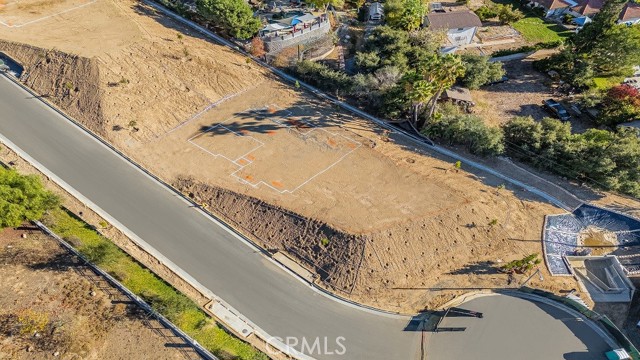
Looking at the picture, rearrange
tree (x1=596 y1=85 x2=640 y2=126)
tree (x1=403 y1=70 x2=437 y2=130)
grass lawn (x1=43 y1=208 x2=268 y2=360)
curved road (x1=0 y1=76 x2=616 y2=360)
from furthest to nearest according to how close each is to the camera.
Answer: tree (x1=596 y1=85 x2=640 y2=126), tree (x1=403 y1=70 x2=437 y2=130), curved road (x1=0 y1=76 x2=616 y2=360), grass lawn (x1=43 y1=208 x2=268 y2=360)

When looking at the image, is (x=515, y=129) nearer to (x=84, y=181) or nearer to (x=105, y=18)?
(x=84, y=181)

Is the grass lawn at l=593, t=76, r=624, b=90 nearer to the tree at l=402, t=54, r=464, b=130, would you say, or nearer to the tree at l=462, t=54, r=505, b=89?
the tree at l=462, t=54, r=505, b=89

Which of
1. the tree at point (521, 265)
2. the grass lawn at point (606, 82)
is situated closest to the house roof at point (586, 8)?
the grass lawn at point (606, 82)

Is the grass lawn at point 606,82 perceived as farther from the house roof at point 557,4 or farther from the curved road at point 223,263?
the curved road at point 223,263

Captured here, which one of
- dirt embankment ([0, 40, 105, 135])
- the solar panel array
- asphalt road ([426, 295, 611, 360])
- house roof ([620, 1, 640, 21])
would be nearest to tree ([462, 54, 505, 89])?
the solar panel array

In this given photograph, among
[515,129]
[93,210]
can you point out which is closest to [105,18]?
[93,210]

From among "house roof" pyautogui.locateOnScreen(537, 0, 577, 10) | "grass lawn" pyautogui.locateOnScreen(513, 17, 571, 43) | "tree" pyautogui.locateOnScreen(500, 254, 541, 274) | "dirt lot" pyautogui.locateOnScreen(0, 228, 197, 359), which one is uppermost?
"house roof" pyautogui.locateOnScreen(537, 0, 577, 10)
